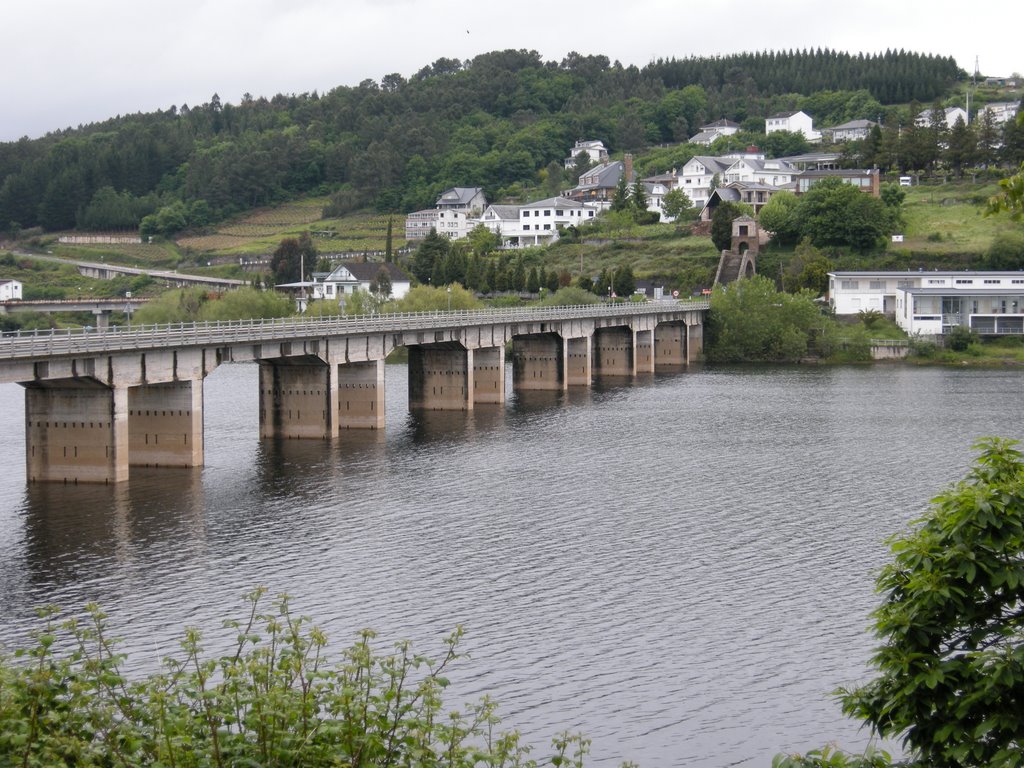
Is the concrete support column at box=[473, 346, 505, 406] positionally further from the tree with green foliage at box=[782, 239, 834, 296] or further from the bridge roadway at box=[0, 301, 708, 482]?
the tree with green foliage at box=[782, 239, 834, 296]

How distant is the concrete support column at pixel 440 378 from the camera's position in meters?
87.0

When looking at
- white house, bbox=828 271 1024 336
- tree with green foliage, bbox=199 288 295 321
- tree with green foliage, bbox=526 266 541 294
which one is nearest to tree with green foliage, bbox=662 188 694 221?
tree with green foliage, bbox=526 266 541 294

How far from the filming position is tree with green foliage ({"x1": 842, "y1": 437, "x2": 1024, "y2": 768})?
607 inches

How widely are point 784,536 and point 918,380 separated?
5903cm

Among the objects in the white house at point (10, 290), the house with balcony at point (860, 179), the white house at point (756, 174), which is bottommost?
the white house at point (10, 290)

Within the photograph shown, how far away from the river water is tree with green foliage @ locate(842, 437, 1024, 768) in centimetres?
1029

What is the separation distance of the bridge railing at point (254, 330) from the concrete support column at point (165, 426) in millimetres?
2355

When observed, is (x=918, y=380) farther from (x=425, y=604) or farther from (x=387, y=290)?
(x=425, y=604)

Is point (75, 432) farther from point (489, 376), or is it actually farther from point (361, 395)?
point (489, 376)

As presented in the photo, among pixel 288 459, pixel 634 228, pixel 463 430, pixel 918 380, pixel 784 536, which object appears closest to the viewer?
pixel 784 536

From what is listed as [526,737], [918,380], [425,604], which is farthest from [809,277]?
[526,737]

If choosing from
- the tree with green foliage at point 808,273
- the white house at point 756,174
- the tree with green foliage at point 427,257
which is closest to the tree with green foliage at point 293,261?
the tree with green foliage at point 427,257

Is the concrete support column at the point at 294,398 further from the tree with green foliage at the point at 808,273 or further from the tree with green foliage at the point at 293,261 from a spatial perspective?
the tree with green foliage at the point at 293,261

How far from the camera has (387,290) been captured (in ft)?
471
